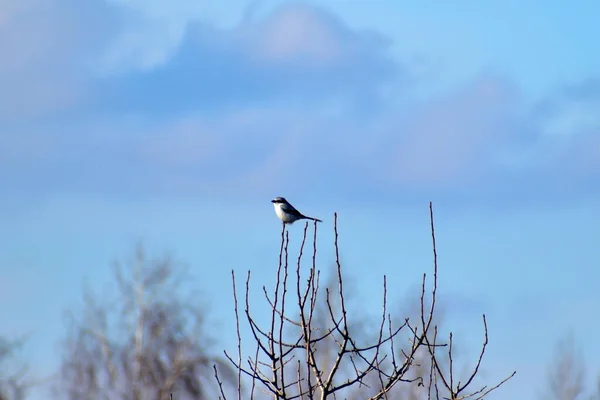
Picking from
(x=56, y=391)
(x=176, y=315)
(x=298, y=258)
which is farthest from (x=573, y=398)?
(x=298, y=258)

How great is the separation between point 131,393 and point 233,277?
956 inches

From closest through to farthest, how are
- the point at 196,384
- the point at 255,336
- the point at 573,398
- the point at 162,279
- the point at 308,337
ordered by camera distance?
1. the point at 308,337
2. the point at 255,336
3. the point at 196,384
4. the point at 162,279
5. the point at 573,398

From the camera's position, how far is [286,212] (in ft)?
53.6

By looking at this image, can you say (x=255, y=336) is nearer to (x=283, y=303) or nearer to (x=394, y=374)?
(x=283, y=303)

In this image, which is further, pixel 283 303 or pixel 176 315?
pixel 176 315

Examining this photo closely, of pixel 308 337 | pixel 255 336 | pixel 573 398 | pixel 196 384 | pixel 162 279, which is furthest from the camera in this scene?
pixel 573 398

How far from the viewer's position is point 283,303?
627cm

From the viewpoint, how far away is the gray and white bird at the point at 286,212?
1625cm

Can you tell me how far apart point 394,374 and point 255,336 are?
2.74 ft

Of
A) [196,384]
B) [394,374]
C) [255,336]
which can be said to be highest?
[196,384]

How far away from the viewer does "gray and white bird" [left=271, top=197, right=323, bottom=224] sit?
16250 mm

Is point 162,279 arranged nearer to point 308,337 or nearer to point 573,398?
point 573,398

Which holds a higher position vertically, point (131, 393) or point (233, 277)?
point (131, 393)

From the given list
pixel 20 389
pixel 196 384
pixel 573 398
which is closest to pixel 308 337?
pixel 196 384
